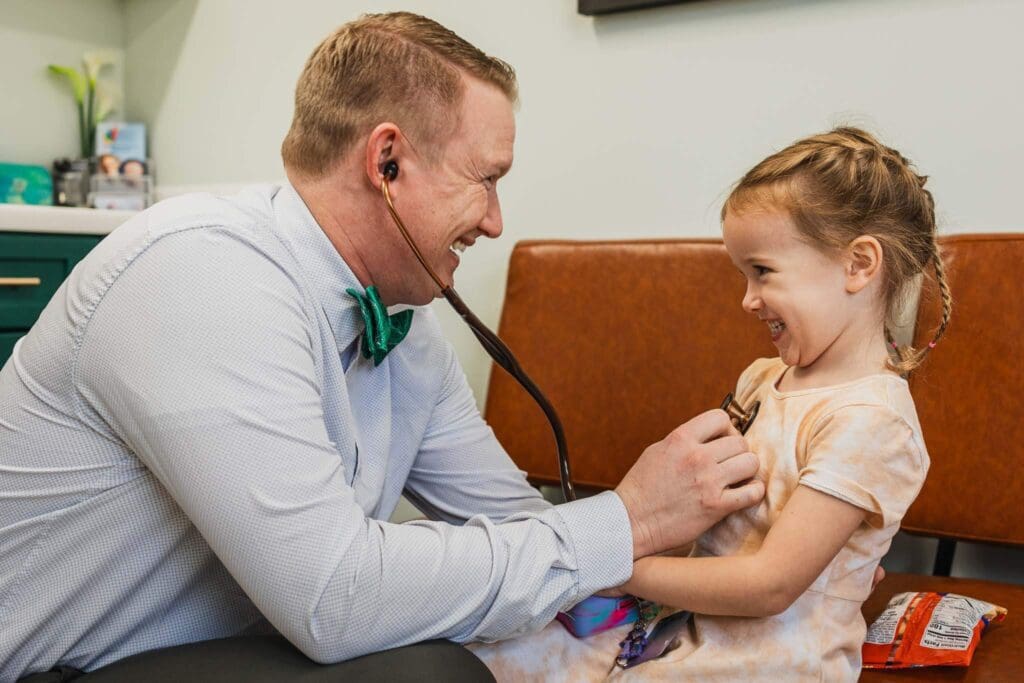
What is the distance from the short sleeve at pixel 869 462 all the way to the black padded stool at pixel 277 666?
39cm

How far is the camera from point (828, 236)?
1088mm

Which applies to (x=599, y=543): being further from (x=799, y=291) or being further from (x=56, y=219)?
(x=56, y=219)

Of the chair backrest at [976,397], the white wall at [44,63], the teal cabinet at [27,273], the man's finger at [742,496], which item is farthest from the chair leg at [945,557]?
the white wall at [44,63]

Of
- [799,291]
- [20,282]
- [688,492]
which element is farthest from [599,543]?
[20,282]

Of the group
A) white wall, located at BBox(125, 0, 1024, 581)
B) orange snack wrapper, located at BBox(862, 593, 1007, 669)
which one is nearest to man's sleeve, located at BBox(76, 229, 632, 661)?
orange snack wrapper, located at BBox(862, 593, 1007, 669)

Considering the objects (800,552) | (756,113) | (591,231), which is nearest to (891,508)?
(800,552)

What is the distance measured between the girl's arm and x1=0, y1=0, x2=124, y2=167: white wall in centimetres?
235

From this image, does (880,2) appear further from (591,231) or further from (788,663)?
(788,663)

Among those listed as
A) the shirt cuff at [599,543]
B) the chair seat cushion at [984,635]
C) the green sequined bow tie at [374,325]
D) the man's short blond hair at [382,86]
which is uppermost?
the man's short blond hair at [382,86]

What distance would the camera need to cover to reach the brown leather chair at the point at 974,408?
4.55 feet

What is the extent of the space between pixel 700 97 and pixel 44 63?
1.89m

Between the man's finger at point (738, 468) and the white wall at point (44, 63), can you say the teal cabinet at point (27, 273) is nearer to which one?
the white wall at point (44, 63)

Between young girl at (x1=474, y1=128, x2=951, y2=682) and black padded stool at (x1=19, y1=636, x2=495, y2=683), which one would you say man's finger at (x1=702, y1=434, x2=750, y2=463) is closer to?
young girl at (x1=474, y1=128, x2=951, y2=682)

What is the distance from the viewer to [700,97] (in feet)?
5.70
